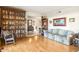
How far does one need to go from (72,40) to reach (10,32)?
1.74m

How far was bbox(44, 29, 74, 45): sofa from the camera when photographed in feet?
8.45

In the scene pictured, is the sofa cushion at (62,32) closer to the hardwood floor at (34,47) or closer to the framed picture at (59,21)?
the framed picture at (59,21)

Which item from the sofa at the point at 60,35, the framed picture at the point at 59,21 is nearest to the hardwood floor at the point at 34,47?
the sofa at the point at 60,35

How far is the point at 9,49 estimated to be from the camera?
7.67 feet

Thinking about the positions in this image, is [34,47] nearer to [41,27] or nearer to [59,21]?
[41,27]

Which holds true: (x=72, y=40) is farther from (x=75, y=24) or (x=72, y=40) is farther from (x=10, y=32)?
(x=10, y=32)

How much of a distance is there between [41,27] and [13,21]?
0.86 m

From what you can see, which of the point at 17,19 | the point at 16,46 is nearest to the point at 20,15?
the point at 17,19

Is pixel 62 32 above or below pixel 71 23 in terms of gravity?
below

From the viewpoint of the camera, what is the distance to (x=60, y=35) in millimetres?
2777

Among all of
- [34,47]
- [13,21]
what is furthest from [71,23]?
[13,21]
